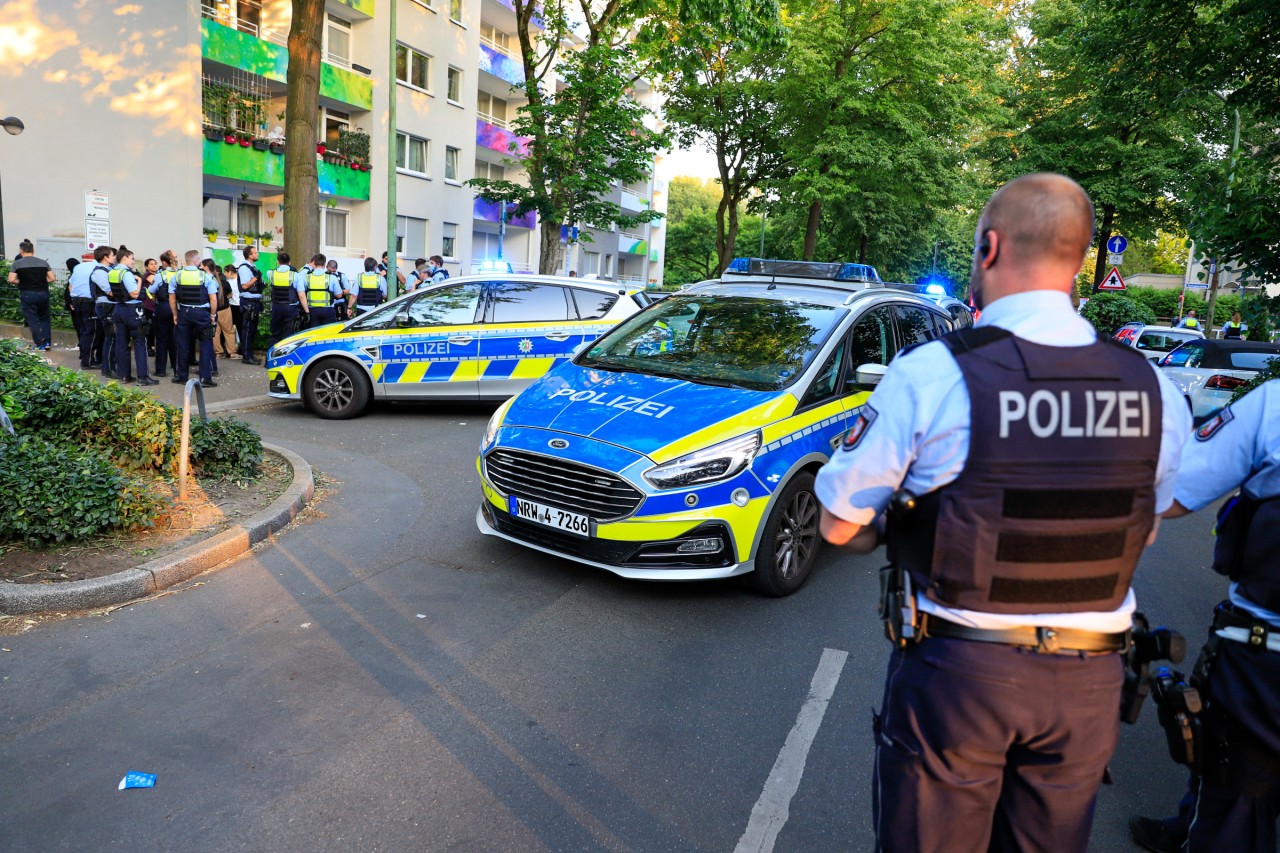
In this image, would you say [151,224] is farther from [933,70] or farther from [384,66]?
[933,70]

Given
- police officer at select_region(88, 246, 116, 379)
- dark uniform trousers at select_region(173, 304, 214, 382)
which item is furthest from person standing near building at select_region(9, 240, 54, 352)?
dark uniform trousers at select_region(173, 304, 214, 382)

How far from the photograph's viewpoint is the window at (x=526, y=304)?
11.5m

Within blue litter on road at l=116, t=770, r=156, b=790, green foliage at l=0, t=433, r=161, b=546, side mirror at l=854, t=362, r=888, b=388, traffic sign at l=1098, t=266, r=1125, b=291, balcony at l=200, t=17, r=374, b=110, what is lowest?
blue litter on road at l=116, t=770, r=156, b=790

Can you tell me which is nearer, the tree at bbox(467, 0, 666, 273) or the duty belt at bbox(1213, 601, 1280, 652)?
the duty belt at bbox(1213, 601, 1280, 652)

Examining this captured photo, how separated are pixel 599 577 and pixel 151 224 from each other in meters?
22.4

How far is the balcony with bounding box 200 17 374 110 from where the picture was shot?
24078 millimetres

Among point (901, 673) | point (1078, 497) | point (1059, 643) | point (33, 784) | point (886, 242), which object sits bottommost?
point (33, 784)

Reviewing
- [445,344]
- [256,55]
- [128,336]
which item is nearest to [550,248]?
[256,55]

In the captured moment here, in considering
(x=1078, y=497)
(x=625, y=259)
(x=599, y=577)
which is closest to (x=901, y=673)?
(x=1078, y=497)

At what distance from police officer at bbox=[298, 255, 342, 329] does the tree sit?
8531mm

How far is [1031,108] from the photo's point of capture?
2970 cm

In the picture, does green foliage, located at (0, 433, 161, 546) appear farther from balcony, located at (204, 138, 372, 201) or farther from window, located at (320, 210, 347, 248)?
window, located at (320, 210, 347, 248)

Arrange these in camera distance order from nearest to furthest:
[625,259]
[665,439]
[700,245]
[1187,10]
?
[665,439] → [1187,10] → [625,259] → [700,245]

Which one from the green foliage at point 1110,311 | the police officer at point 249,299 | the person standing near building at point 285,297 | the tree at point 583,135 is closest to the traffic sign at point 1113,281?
the green foliage at point 1110,311
